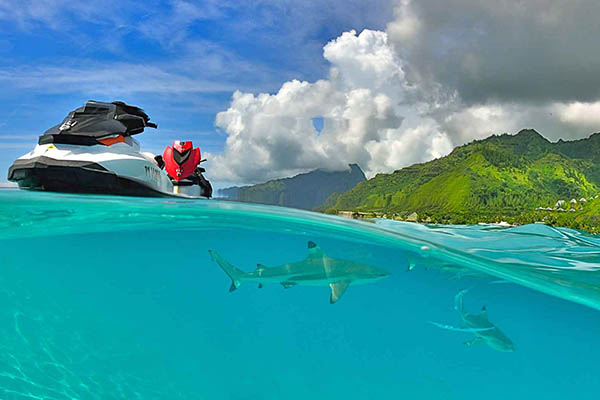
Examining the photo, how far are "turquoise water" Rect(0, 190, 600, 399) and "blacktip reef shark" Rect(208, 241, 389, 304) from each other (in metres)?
0.76

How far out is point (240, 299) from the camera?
17.2 meters

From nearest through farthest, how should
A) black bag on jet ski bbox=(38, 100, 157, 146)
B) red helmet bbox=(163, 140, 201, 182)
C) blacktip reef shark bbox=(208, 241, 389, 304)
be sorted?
1. blacktip reef shark bbox=(208, 241, 389, 304)
2. black bag on jet ski bbox=(38, 100, 157, 146)
3. red helmet bbox=(163, 140, 201, 182)

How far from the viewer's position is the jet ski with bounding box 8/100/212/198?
8148 mm

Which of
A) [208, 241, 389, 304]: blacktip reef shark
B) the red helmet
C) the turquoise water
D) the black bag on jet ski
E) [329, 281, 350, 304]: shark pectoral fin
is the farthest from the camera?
the red helmet

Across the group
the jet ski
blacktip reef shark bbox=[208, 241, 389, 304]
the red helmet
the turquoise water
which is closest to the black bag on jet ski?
the jet ski

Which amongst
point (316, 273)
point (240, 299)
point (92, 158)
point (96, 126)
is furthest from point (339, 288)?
point (240, 299)

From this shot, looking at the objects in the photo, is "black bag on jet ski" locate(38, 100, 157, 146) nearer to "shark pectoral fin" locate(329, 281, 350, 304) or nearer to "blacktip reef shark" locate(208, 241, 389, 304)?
"blacktip reef shark" locate(208, 241, 389, 304)

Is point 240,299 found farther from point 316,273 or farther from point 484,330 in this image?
point 484,330

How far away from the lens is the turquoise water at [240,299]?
10.3m

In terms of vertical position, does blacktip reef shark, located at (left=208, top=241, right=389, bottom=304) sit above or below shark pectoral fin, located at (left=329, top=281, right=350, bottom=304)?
above

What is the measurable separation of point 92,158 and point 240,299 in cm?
1075

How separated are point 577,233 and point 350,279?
10440 mm

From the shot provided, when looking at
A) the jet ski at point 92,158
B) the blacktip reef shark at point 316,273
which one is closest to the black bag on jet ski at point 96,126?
the jet ski at point 92,158

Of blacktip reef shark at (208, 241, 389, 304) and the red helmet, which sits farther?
the red helmet
